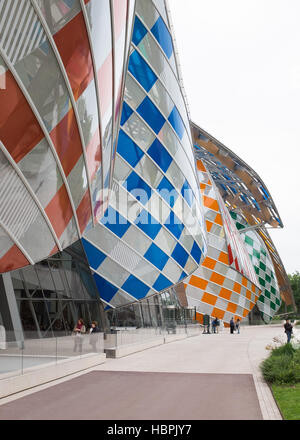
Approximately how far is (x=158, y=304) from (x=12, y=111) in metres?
33.0

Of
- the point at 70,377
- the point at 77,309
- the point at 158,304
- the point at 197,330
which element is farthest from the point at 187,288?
the point at 70,377

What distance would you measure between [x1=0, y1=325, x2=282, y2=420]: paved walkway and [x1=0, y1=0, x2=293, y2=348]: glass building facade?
2940mm

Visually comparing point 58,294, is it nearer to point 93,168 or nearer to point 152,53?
point 93,168

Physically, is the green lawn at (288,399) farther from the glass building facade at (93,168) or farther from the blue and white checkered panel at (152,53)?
the blue and white checkered panel at (152,53)

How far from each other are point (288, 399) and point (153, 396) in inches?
119

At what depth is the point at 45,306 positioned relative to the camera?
76.3 ft

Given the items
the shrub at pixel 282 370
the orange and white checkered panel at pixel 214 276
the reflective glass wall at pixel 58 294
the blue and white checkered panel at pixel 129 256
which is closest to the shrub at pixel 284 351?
the shrub at pixel 282 370

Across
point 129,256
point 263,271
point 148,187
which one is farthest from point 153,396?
point 263,271

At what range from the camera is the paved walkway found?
29.7 feet

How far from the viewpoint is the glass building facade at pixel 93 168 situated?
9.10m

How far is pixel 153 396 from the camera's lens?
10883 mm

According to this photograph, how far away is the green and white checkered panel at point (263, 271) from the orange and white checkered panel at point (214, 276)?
1459 cm

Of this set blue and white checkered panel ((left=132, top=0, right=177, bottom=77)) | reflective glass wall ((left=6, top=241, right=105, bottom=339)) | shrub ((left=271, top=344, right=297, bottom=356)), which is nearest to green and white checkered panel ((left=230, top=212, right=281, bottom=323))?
reflective glass wall ((left=6, top=241, right=105, bottom=339))
